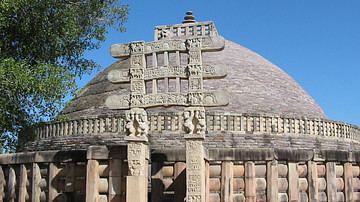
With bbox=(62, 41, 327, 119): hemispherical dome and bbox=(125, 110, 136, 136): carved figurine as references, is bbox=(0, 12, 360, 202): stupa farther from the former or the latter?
bbox=(62, 41, 327, 119): hemispherical dome

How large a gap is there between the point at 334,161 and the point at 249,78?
12.0 meters

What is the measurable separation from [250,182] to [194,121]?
1.30 metres

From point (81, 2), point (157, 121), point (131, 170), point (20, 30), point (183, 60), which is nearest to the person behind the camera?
point (131, 170)

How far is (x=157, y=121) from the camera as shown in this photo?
14.9 metres

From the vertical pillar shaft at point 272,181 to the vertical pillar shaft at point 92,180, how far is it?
2.71 m

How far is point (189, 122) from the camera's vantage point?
7.28 m

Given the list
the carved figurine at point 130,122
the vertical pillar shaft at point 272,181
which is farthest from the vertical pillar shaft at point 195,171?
the vertical pillar shaft at point 272,181

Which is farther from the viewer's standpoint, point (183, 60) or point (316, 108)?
point (316, 108)

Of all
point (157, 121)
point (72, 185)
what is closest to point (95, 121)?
point (157, 121)

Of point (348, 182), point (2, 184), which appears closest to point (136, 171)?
point (2, 184)

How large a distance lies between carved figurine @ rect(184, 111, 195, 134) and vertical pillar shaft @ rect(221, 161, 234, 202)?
29.8 inches

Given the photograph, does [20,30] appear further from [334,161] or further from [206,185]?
[334,161]

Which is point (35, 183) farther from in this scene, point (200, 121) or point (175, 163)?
point (200, 121)

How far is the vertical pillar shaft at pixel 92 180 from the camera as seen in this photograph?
732 cm
